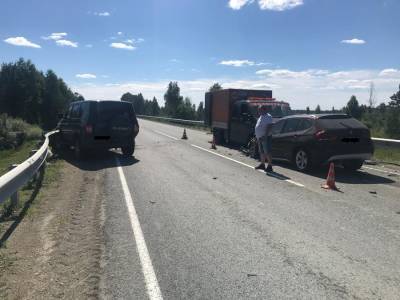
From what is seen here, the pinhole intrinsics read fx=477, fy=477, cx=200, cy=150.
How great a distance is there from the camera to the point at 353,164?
13.3m

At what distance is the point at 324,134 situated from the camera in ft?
40.8

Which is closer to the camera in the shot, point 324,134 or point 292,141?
point 324,134

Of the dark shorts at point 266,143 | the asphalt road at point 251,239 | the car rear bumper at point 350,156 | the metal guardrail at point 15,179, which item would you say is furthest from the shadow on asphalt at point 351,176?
the metal guardrail at point 15,179

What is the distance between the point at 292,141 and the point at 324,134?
1.36 m

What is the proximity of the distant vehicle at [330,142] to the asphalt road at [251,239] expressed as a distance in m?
0.99

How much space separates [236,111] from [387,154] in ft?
22.2

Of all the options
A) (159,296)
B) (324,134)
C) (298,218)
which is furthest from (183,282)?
(324,134)

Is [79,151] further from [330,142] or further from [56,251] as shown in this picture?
[56,251]

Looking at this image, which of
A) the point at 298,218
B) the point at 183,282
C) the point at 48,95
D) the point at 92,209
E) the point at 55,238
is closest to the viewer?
the point at 183,282

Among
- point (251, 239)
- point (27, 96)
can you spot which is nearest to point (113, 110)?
point (251, 239)

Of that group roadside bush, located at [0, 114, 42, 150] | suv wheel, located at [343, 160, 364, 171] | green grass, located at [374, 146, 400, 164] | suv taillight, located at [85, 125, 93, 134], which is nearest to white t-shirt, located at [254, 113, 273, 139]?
suv wheel, located at [343, 160, 364, 171]

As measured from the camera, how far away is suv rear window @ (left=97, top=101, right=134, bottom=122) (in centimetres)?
1576

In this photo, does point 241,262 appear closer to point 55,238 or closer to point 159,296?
point 159,296

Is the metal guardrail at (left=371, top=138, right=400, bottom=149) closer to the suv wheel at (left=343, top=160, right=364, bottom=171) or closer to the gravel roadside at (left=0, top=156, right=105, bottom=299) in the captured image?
the suv wheel at (left=343, top=160, right=364, bottom=171)
